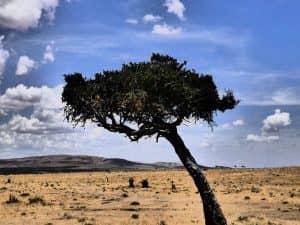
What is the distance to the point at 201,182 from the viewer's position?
25047mm

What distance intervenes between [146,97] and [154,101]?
716mm

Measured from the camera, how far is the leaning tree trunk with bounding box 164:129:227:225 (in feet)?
81.4

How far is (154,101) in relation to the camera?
25391 mm

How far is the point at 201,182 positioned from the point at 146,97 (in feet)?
15.9

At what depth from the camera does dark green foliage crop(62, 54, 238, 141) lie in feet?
82.8

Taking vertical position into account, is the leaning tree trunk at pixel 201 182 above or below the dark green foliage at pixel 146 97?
below

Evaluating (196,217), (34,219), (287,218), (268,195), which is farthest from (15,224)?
(268,195)

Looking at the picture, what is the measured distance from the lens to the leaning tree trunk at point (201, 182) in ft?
81.4

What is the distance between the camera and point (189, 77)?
1045 inches

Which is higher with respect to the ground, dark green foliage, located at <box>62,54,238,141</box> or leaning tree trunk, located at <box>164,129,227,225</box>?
dark green foliage, located at <box>62,54,238,141</box>

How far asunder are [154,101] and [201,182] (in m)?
4.49

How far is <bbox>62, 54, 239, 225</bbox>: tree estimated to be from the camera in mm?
24984

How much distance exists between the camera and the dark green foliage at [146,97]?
25.2 metres

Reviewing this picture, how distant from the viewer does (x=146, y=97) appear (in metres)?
24.8
